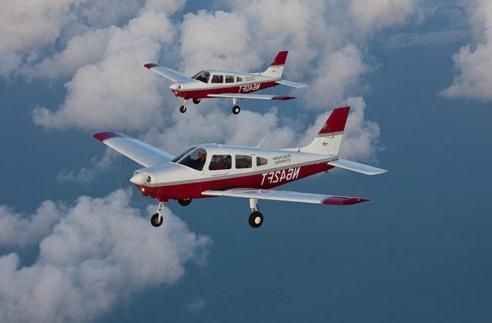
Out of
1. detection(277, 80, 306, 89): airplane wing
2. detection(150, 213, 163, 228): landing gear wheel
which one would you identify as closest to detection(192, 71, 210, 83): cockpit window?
detection(277, 80, 306, 89): airplane wing

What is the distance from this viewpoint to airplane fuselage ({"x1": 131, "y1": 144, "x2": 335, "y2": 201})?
2494 centimetres

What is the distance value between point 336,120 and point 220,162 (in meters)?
8.45

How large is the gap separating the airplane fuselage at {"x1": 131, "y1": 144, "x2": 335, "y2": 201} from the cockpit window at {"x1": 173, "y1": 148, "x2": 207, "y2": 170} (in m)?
0.14

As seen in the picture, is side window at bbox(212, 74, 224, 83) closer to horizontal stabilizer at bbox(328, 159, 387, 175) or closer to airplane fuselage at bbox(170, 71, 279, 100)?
airplane fuselage at bbox(170, 71, 279, 100)

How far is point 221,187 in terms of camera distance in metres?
27.0

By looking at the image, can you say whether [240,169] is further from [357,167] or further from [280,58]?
[280,58]

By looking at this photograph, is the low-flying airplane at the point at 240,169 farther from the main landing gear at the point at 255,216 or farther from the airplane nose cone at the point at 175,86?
the airplane nose cone at the point at 175,86

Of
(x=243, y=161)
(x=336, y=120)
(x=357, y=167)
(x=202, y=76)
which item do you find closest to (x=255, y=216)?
(x=243, y=161)

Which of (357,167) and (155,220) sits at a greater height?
(357,167)

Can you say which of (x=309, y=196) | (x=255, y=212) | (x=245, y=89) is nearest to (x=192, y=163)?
(x=255, y=212)

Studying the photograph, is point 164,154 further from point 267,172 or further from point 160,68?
point 160,68

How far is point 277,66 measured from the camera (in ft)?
187

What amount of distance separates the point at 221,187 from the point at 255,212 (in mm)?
1884

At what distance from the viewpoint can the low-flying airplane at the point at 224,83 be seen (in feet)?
149
